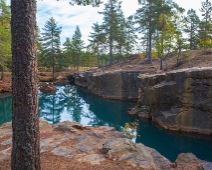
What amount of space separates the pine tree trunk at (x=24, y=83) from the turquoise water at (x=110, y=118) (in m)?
9.48

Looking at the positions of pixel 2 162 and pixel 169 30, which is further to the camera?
pixel 169 30

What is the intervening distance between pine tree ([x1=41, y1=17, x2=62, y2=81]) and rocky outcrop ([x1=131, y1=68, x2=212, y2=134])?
87.8 feet

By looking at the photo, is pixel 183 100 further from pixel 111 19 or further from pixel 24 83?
pixel 111 19

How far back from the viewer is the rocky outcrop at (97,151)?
5.63 meters

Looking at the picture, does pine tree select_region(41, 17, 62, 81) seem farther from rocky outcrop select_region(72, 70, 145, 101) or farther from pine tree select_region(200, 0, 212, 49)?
pine tree select_region(200, 0, 212, 49)

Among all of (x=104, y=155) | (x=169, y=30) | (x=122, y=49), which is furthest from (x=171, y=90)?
(x=122, y=49)

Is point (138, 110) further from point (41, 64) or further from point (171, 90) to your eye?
point (41, 64)

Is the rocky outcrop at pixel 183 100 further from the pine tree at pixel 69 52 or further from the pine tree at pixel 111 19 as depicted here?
the pine tree at pixel 69 52

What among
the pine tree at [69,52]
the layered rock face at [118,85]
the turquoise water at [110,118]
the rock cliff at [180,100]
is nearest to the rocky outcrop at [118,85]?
the layered rock face at [118,85]

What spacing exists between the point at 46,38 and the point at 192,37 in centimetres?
2556

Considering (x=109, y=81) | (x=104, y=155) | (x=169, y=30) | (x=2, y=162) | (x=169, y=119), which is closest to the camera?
(x=2, y=162)

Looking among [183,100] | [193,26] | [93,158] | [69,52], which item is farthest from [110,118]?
[69,52]

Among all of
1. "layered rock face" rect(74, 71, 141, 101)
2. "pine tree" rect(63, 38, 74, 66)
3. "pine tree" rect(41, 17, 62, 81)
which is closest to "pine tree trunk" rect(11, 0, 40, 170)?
"layered rock face" rect(74, 71, 141, 101)

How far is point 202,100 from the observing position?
1358 centimetres
